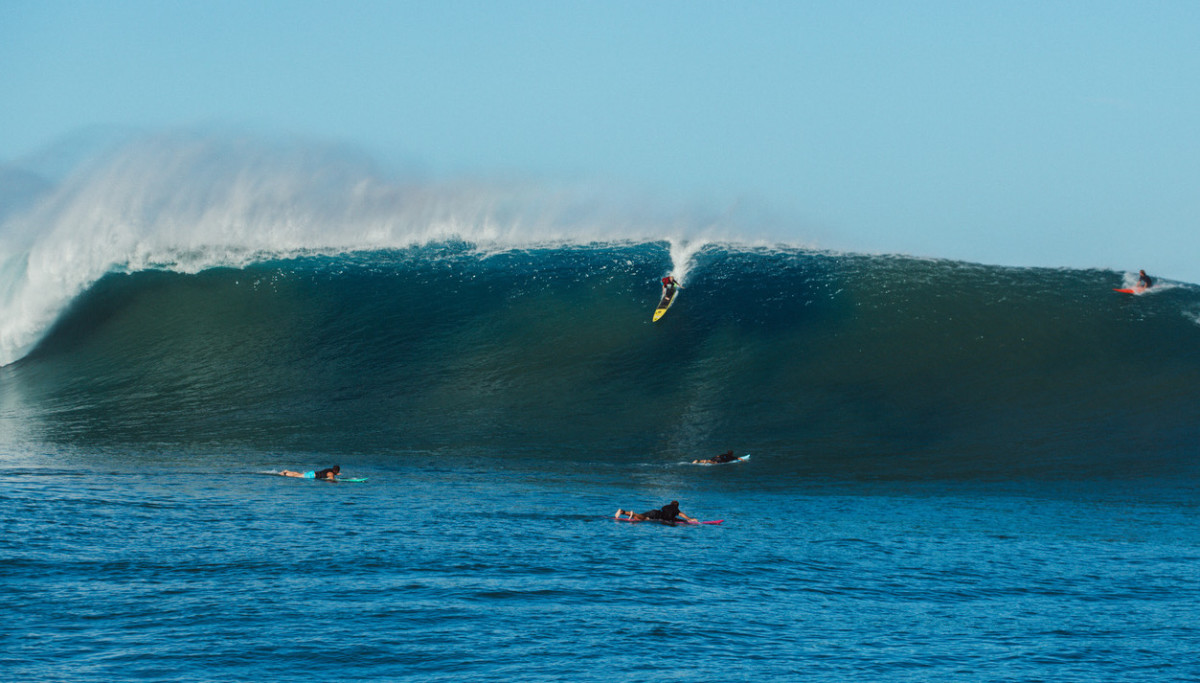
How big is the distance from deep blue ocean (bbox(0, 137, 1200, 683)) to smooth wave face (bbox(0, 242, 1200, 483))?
0.12 meters

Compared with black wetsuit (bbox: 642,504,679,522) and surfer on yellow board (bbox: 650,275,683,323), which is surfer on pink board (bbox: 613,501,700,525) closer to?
black wetsuit (bbox: 642,504,679,522)

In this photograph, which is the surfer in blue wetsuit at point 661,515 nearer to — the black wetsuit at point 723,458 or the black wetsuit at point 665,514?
the black wetsuit at point 665,514

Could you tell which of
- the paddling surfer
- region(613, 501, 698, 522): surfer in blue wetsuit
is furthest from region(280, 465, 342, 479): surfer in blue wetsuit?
the paddling surfer

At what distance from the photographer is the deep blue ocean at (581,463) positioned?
10.3m

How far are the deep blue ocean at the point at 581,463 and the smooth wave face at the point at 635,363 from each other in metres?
0.12

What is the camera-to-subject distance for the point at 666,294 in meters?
29.1

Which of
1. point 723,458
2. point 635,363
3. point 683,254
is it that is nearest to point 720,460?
point 723,458

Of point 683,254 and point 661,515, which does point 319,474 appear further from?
point 683,254

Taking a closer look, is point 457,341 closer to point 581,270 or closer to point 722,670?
point 581,270

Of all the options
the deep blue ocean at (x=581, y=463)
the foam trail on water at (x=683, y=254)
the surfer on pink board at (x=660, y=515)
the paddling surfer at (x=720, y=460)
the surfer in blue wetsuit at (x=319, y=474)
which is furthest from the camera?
the foam trail on water at (x=683, y=254)

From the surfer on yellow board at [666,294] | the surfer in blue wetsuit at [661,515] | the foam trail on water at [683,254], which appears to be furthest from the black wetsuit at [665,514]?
the foam trail on water at [683,254]

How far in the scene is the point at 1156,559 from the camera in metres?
14.1

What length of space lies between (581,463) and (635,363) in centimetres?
639

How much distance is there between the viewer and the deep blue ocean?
10336 mm
